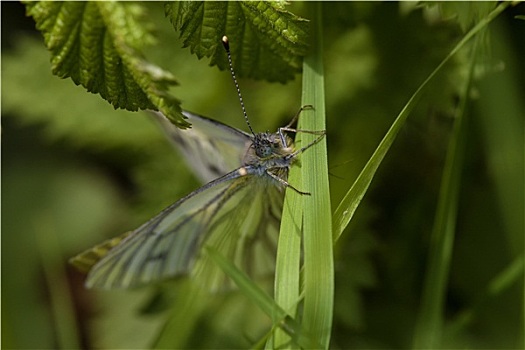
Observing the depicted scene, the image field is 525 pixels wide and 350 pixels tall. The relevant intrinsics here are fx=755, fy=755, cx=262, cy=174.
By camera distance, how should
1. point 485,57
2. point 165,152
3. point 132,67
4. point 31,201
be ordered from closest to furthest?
point 132,67, point 485,57, point 165,152, point 31,201

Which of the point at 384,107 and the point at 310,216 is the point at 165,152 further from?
the point at 310,216

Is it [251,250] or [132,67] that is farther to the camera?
[251,250]

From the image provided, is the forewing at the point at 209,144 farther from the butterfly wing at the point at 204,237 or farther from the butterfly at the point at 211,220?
the butterfly wing at the point at 204,237

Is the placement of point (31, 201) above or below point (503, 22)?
below

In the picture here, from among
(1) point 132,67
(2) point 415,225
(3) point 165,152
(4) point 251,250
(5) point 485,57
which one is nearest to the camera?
(1) point 132,67

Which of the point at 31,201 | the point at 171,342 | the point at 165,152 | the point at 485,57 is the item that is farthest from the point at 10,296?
the point at 485,57

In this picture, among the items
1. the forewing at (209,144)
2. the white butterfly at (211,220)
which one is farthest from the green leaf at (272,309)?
the forewing at (209,144)
